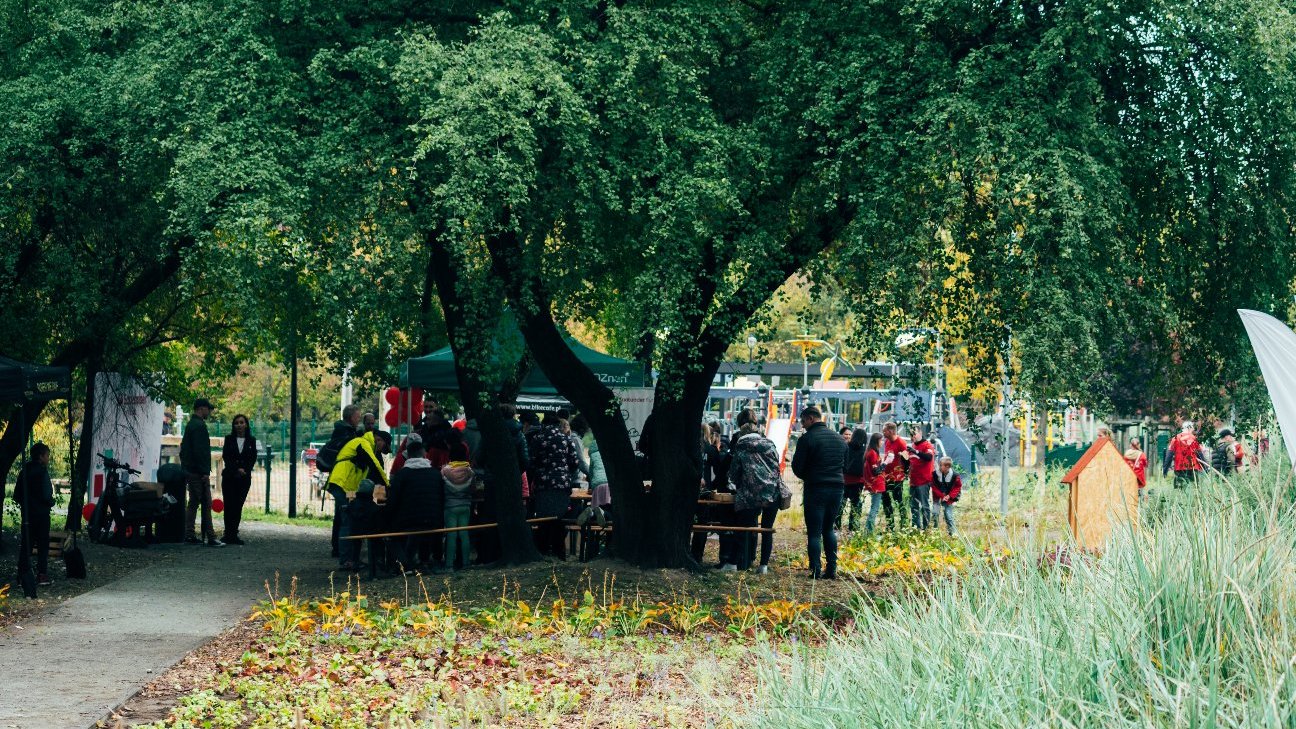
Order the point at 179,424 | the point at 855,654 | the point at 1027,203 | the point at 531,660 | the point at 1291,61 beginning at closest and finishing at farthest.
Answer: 1. the point at 855,654
2. the point at 531,660
3. the point at 1027,203
4. the point at 1291,61
5. the point at 179,424

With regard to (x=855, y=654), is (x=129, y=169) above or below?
above

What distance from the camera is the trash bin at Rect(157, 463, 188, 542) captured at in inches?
771

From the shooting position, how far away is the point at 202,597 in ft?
47.0

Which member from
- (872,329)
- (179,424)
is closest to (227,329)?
(872,329)

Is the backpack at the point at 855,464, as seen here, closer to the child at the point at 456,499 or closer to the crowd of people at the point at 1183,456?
the crowd of people at the point at 1183,456

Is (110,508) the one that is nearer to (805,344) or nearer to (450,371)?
(450,371)

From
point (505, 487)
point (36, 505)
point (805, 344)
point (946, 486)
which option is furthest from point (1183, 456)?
point (805, 344)

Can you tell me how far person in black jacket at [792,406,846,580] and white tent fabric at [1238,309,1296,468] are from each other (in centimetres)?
703

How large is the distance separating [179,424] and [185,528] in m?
29.7

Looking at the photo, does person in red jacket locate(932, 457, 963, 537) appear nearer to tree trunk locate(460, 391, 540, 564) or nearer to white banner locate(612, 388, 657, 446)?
white banner locate(612, 388, 657, 446)

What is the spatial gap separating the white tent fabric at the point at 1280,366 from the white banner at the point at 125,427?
1534cm

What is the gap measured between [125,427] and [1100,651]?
17527 mm

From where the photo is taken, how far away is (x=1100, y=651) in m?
5.39

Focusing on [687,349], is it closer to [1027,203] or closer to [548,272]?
[548,272]
